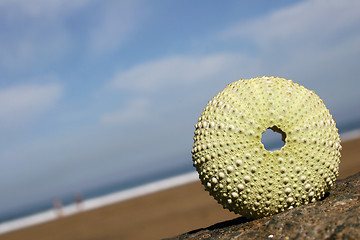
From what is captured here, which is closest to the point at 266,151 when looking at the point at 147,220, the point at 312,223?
the point at 312,223

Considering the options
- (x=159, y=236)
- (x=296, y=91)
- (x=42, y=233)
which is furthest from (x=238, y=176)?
(x=42, y=233)

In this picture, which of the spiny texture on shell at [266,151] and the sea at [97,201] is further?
the sea at [97,201]

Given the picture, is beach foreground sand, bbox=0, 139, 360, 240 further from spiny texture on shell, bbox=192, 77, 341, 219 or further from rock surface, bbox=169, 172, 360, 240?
spiny texture on shell, bbox=192, 77, 341, 219

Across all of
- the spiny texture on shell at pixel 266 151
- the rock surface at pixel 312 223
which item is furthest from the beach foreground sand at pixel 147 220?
the spiny texture on shell at pixel 266 151

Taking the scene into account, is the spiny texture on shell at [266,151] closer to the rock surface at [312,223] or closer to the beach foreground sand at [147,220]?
the rock surface at [312,223]

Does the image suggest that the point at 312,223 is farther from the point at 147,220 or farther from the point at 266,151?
the point at 147,220

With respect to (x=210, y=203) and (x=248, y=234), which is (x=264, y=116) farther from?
(x=210, y=203)
